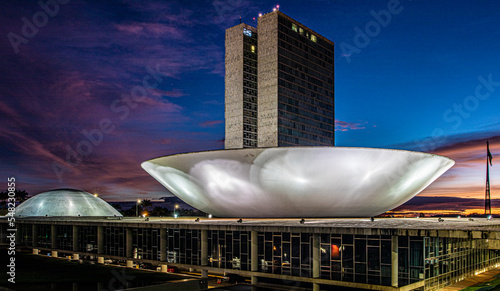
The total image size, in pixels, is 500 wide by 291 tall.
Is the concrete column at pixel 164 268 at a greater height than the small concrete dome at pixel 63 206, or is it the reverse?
the small concrete dome at pixel 63 206

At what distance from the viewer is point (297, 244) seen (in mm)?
25547

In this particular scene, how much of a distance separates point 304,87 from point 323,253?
7100cm

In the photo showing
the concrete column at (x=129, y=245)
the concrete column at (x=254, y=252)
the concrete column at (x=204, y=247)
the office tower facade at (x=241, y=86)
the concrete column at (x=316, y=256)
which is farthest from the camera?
the office tower facade at (x=241, y=86)

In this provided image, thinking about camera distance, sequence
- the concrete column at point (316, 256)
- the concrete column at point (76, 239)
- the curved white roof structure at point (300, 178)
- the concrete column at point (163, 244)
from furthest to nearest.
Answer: the concrete column at point (76, 239)
the concrete column at point (163, 244)
the curved white roof structure at point (300, 178)
the concrete column at point (316, 256)

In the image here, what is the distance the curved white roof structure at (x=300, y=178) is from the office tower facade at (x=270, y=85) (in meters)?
54.4

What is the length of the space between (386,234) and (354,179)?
6551 millimetres

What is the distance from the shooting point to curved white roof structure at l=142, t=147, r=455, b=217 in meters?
27.1

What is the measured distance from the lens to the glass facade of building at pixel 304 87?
87.9 metres

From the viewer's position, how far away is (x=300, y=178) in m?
27.6

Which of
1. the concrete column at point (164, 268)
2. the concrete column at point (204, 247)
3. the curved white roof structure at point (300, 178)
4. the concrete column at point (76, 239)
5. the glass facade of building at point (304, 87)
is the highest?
the glass facade of building at point (304, 87)

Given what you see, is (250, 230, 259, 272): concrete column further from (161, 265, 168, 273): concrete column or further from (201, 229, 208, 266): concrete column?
(161, 265, 168, 273): concrete column

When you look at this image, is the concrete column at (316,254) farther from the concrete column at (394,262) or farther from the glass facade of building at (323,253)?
the concrete column at (394,262)

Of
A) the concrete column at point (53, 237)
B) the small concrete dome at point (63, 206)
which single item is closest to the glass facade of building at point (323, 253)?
the concrete column at point (53, 237)

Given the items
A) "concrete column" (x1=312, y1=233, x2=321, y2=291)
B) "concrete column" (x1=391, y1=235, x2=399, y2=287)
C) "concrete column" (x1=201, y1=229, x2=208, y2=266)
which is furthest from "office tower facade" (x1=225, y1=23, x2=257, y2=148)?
"concrete column" (x1=391, y1=235, x2=399, y2=287)
